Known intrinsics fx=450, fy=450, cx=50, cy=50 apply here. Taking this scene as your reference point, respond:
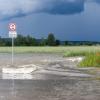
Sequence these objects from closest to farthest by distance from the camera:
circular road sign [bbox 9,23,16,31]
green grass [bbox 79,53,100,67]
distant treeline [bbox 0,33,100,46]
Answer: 1. green grass [bbox 79,53,100,67]
2. circular road sign [bbox 9,23,16,31]
3. distant treeline [bbox 0,33,100,46]

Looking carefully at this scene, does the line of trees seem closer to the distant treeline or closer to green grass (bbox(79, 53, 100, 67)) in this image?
the distant treeline

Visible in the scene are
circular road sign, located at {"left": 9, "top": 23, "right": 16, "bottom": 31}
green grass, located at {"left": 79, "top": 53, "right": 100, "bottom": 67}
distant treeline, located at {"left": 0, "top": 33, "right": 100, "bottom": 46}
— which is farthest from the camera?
distant treeline, located at {"left": 0, "top": 33, "right": 100, "bottom": 46}

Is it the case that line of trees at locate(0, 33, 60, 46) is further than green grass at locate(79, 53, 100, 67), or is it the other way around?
line of trees at locate(0, 33, 60, 46)

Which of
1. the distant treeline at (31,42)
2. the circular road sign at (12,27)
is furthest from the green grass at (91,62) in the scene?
the distant treeline at (31,42)

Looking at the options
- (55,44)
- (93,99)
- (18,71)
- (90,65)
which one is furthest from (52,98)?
(55,44)

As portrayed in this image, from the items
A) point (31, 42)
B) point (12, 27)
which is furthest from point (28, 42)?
point (12, 27)

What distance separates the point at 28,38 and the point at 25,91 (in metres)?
67.4

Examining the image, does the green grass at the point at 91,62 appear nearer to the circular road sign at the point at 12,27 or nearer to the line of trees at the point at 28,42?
the circular road sign at the point at 12,27

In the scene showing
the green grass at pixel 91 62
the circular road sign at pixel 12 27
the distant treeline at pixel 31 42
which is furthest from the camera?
the distant treeline at pixel 31 42

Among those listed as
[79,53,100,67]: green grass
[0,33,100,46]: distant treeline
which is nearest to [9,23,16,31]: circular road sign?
[79,53,100,67]: green grass

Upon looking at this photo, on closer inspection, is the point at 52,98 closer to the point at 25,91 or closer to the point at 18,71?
the point at 25,91

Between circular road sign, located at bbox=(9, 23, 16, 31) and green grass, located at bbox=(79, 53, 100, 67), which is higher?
circular road sign, located at bbox=(9, 23, 16, 31)

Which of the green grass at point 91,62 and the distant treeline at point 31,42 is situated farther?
the distant treeline at point 31,42

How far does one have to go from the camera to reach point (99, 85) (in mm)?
18250
